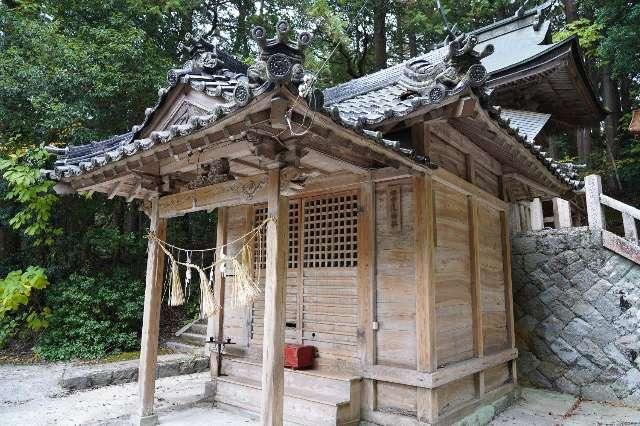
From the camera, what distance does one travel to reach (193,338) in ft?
37.2

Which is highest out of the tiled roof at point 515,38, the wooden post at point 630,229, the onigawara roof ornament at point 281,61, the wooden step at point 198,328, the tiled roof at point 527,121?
the tiled roof at point 515,38

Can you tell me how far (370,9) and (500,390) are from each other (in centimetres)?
1693

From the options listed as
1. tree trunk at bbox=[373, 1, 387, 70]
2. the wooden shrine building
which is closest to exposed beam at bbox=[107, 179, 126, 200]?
the wooden shrine building

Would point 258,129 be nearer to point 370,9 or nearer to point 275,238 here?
point 275,238

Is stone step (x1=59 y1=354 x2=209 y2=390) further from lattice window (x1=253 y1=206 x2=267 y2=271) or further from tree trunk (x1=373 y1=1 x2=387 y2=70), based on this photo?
tree trunk (x1=373 y1=1 x2=387 y2=70)

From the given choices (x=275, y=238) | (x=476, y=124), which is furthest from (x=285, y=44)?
(x=476, y=124)

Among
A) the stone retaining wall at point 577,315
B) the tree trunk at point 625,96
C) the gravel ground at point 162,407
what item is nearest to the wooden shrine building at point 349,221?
the gravel ground at point 162,407

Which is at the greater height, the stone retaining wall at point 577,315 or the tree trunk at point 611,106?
the tree trunk at point 611,106

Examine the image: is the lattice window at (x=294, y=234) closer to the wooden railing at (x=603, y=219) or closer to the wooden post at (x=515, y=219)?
the wooden railing at (x=603, y=219)

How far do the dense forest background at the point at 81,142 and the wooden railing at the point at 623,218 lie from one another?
220 inches

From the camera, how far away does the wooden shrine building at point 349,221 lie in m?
4.18

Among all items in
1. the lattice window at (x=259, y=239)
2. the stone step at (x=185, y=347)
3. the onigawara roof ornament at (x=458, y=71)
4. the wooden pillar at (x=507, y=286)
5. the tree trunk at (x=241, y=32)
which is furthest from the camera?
the tree trunk at (x=241, y=32)

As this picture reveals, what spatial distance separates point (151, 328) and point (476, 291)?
4.62 m

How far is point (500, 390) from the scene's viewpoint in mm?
6844
